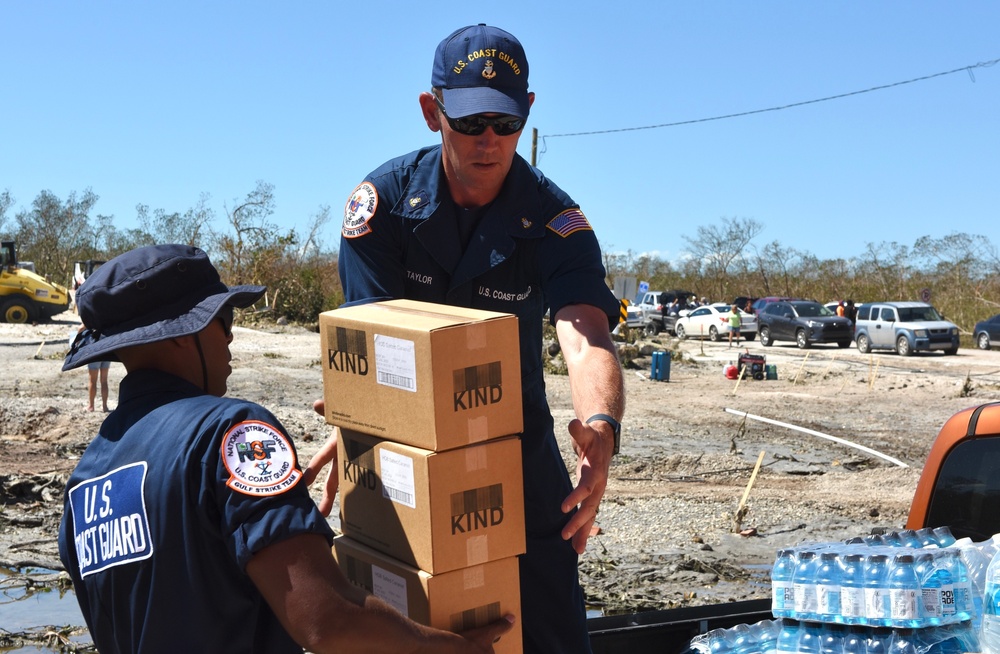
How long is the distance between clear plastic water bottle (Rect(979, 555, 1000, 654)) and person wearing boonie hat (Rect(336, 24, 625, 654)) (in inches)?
50.6

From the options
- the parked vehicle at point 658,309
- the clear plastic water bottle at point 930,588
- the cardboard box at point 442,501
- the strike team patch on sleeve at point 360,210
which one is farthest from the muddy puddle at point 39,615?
the parked vehicle at point 658,309

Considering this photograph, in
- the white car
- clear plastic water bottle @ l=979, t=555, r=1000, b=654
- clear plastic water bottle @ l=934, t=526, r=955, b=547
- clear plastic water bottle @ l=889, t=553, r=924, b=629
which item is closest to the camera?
clear plastic water bottle @ l=889, t=553, r=924, b=629

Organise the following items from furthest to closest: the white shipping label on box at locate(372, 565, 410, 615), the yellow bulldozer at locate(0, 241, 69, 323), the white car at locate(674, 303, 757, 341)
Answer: the white car at locate(674, 303, 757, 341) → the yellow bulldozer at locate(0, 241, 69, 323) → the white shipping label on box at locate(372, 565, 410, 615)

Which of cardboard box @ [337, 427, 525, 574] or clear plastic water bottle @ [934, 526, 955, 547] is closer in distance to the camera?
cardboard box @ [337, 427, 525, 574]

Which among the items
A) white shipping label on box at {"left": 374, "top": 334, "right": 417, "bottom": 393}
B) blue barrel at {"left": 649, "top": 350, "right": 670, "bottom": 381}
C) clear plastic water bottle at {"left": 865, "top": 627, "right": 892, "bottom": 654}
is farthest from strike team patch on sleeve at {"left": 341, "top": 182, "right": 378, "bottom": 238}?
blue barrel at {"left": 649, "top": 350, "right": 670, "bottom": 381}

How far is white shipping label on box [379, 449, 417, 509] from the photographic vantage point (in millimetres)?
2215

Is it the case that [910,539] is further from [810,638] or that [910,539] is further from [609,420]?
[609,420]

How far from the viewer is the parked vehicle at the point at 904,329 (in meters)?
29.2

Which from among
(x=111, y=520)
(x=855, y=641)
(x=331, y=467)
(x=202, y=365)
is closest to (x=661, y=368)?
(x=855, y=641)

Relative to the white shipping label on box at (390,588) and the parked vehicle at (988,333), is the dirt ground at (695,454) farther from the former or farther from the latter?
the parked vehicle at (988,333)

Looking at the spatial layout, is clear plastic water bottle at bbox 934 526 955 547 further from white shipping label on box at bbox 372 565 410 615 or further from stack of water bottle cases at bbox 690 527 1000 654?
white shipping label on box at bbox 372 565 410 615

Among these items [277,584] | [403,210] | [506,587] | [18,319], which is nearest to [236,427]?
[277,584]

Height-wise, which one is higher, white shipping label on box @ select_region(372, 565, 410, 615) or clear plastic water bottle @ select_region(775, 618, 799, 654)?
white shipping label on box @ select_region(372, 565, 410, 615)

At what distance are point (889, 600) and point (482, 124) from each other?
1.87 m
